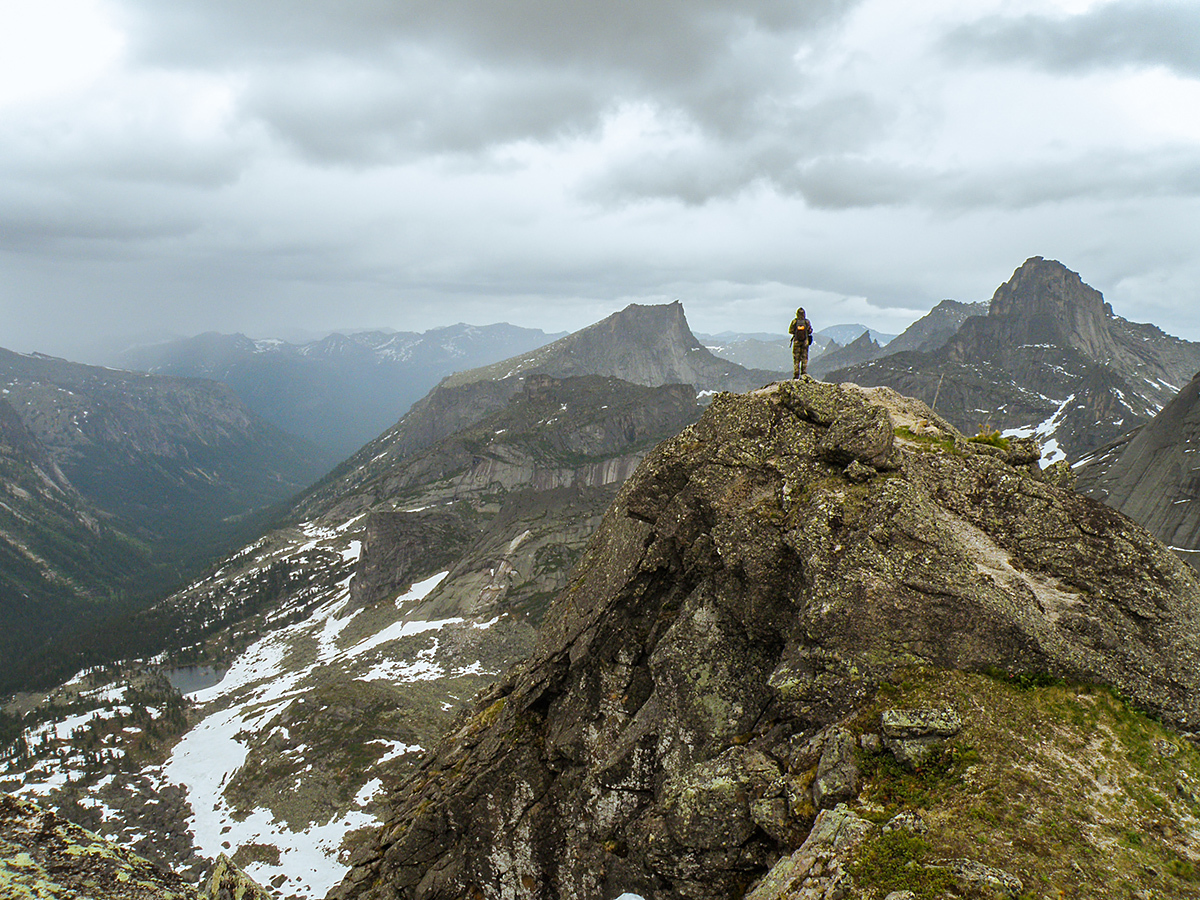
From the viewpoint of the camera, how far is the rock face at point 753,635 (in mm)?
14859

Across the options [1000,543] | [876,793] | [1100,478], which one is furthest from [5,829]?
[1100,478]

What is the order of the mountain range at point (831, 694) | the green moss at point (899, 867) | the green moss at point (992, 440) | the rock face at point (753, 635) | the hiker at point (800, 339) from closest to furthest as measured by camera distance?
the green moss at point (899, 867)
the mountain range at point (831, 694)
the rock face at point (753, 635)
the green moss at point (992, 440)
the hiker at point (800, 339)

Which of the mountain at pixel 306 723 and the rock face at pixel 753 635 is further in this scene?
the mountain at pixel 306 723

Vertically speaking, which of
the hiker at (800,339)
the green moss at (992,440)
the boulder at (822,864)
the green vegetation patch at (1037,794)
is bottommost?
the boulder at (822,864)

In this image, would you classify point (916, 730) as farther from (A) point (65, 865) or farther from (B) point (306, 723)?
(B) point (306, 723)

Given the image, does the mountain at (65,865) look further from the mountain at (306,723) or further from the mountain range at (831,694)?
the mountain at (306,723)

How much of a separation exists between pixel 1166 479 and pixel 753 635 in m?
123

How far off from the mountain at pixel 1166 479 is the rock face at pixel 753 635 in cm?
9768

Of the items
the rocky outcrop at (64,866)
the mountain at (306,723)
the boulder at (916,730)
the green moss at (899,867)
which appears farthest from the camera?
the mountain at (306,723)

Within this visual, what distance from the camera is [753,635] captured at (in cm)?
1877

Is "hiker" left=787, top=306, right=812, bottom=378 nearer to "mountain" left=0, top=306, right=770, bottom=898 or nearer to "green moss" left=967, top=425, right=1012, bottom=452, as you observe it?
"green moss" left=967, top=425, right=1012, bottom=452

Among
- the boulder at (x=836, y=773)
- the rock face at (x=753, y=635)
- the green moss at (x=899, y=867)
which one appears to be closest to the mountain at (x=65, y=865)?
the rock face at (x=753, y=635)

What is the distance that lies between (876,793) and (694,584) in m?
9.21

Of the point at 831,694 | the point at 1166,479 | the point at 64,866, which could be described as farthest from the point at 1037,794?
the point at 1166,479
